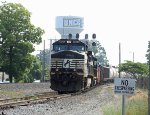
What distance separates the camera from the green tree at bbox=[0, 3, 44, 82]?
6239cm

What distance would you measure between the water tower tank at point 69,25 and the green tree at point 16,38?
6370cm

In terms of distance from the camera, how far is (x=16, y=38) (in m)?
63.5

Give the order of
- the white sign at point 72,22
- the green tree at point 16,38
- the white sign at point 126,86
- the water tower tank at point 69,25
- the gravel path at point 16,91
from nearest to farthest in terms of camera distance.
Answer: the white sign at point 126,86, the gravel path at point 16,91, the green tree at point 16,38, the water tower tank at point 69,25, the white sign at point 72,22

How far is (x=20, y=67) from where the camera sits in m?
62.3

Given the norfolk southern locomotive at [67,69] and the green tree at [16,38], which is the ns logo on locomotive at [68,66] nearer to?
the norfolk southern locomotive at [67,69]

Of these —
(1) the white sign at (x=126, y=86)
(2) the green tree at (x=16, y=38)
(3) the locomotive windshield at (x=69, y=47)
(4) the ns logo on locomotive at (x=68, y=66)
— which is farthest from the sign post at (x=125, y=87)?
(2) the green tree at (x=16, y=38)

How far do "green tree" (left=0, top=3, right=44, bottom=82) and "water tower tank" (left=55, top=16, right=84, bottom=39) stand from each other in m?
63.7

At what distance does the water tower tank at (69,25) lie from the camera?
13020 centimetres

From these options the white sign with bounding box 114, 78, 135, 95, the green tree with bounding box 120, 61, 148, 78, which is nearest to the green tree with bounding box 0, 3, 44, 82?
the green tree with bounding box 120, 61, 148, 78

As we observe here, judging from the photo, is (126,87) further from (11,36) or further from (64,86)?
(11,36)

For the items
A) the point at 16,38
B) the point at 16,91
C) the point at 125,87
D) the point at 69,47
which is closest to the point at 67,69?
the point at 69,47

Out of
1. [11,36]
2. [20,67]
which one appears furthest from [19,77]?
[11,36]

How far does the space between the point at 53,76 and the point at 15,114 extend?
47.0 feet

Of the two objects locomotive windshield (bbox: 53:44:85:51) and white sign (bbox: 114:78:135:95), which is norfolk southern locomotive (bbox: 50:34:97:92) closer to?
locomotive windshield (bbox: 53:44:85:51)
